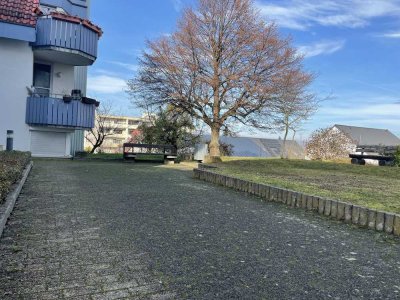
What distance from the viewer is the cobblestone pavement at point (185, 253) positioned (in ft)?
9.25

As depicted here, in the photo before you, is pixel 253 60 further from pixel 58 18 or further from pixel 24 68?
pixel 24 68

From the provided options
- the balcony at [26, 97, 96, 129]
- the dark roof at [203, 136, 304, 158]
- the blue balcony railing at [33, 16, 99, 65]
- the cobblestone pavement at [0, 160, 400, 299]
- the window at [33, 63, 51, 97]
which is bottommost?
the cobblestone pavement at [0, 160, 400, 299]

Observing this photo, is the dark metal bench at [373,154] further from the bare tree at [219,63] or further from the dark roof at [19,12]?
the dark roof at [19,12]

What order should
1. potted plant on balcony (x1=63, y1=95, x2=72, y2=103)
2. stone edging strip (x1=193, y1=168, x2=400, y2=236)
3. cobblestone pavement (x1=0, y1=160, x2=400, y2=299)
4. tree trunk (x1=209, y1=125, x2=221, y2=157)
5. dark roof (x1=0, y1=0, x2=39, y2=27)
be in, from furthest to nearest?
1. tree trunk (x1=209, y1=125, x2=221, y2=157)
2. potted plant on balcony (x1=63, y1=95, x2=72, y2=103)
3. dark roof (x1=0, y1=0, x2=39, y2=27)
4. stone edging strip (x1=193, y1=168, x2=400, y2=236)
5. cobblestone pavement (x1=0, y1=160, x2=400, y2=299)

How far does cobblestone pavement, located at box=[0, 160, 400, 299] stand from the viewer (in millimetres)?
2820

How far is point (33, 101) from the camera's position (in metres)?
16.0

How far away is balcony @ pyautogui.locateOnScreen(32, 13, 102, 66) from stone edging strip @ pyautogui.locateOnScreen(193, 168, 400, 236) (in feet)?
37.5

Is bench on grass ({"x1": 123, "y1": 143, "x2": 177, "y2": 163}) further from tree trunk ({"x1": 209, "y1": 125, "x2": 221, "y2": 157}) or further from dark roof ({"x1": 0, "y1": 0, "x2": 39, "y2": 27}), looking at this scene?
dark roof ({"x1": 0, "y1": 0, "x2": 39, "y2": 27})

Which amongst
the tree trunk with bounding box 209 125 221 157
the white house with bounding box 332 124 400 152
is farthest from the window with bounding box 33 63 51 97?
the white house with bounding box 332 124 400 152

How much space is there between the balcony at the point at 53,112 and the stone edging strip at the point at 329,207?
35.0ft

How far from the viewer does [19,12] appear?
1534cm

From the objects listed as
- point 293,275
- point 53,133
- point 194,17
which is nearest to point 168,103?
point 194,17

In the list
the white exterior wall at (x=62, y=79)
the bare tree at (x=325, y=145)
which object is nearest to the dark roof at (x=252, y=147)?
the bare tree at (x=325, y=145)

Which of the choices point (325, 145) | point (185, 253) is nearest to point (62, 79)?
point (185, 253)
